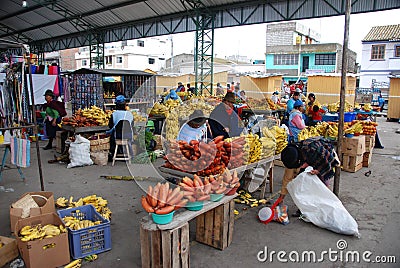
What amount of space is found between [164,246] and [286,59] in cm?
3462

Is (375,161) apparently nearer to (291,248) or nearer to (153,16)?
(291,248)

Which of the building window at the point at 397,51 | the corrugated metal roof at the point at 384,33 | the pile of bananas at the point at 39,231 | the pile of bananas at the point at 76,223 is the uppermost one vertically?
the corrugated metal roof at the point at 384,33

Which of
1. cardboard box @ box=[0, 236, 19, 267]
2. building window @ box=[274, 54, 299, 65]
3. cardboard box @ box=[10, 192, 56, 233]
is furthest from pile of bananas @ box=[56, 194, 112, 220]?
building window @ box=[274, 54, 299, 65]

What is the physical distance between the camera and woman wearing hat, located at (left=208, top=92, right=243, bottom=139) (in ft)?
18.7

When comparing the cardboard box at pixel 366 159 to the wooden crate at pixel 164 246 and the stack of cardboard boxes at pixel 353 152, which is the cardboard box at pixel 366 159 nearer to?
the stack of cardboard boxes at pixel 353 152

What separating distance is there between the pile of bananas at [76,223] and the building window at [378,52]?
97.6 ft

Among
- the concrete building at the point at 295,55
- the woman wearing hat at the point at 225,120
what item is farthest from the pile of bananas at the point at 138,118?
the concrete building at the point at 295,55

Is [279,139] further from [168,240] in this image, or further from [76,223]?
[76,223]

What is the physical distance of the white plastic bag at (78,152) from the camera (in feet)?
23.2

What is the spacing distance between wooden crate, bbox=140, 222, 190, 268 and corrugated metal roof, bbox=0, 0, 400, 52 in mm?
11257

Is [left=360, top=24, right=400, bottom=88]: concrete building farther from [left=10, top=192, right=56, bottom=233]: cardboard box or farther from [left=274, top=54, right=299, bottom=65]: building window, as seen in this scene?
[left=10, top=192, right=56, bottom=233]: cardboard box

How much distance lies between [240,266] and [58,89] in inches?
392

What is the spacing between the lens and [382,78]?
88.3ft

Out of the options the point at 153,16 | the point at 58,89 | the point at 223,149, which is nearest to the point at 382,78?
the point at 153,16
